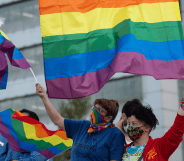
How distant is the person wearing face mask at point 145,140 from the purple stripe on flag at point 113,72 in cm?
35

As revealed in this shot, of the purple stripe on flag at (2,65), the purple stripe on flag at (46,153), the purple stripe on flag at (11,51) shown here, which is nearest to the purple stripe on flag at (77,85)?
the purple stripe on flag at (11,51)

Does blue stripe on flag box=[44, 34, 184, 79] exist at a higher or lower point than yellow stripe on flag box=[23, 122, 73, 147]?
higher

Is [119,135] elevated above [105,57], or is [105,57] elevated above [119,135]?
[105,57]

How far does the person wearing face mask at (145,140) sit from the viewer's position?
278 cm

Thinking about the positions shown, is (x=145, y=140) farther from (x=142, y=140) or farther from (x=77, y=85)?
(x=77, y=85)

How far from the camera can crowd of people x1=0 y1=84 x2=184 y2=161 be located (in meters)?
2.84

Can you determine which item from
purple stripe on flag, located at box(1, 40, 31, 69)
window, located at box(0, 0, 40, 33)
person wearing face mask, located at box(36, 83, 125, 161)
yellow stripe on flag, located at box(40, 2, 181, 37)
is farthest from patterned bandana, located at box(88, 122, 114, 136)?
window, located at box(0, 0, 40, 33)

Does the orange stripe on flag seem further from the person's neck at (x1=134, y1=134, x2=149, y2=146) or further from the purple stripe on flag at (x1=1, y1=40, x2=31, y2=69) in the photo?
the person's neck at (x1=134, y1=134, x2=149, y2=146)

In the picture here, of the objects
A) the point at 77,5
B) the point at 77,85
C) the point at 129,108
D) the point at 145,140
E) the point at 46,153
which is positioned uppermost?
the point at 77,5

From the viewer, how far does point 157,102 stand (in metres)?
9.67

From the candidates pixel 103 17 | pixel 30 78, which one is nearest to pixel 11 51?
pixel 103 17

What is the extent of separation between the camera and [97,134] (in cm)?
328

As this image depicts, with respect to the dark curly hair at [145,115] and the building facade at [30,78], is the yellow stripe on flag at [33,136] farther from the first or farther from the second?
the building facade at [30,78]

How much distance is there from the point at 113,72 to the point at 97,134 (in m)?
0.62
